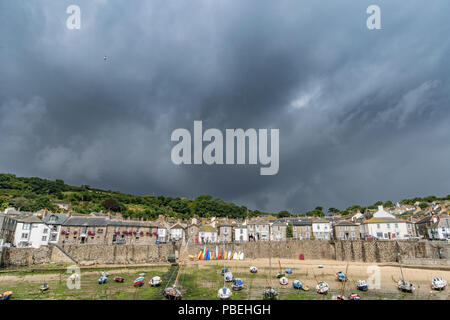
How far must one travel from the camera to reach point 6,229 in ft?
148

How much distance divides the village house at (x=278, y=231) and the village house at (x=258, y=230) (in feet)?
4.31

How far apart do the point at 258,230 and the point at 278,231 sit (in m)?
5.25

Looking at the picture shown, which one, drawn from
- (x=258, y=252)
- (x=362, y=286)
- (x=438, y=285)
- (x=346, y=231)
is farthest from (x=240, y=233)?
(x=438, y=285)

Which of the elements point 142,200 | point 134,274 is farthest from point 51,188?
point 134,274

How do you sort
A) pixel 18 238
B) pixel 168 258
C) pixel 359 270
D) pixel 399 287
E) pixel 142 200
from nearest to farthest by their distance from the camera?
pixel 399 287 → pixel 359 270 → pixel 18 238 → pixel 168 258 → pixel 142 200

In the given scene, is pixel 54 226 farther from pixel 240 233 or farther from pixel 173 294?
pixel 240 233

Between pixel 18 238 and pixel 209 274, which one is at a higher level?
pixel 18 238

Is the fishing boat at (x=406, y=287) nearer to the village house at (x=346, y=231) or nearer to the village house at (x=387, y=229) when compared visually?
the village house at (x=387, y=229)
